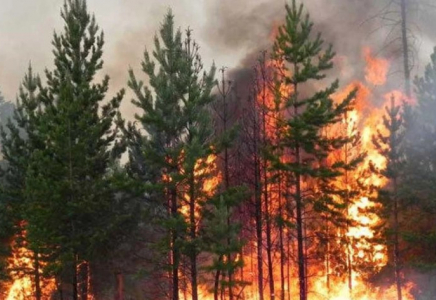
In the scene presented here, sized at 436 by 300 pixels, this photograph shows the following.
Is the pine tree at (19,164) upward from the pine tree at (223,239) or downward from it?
upward

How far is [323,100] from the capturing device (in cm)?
2275

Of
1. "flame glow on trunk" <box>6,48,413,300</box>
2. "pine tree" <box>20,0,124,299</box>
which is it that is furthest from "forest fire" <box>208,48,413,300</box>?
"pine tree" <box>20,0,124,299</box>

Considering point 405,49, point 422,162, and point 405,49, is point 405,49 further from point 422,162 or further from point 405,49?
point 422,162

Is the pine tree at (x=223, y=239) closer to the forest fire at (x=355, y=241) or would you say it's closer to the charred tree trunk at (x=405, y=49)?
the forest fire at (x=355, y=241)

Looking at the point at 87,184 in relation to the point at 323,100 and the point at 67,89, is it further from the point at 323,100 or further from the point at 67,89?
the point at 323,100

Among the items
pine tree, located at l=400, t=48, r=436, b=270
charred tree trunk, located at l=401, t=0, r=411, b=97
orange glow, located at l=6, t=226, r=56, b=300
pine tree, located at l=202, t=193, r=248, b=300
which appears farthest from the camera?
charred tree trunk, located at l=401, t=0, r=411, b=97

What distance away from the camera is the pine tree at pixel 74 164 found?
72.8 ft

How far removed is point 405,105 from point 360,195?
19.5ft

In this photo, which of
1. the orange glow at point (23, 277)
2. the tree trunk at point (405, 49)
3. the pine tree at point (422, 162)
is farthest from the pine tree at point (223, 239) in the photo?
the tree trunk at point (405, 49)

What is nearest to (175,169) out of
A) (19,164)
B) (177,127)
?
(177,127)

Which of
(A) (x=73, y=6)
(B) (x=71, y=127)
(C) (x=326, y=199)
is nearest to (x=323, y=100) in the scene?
(C) (x=326, y=199)

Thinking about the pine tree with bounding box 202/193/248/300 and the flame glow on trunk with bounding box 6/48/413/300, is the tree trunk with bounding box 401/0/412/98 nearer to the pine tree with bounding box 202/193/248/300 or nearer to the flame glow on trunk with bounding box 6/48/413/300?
the flame glow on trunk with bounding box 6/48/413/300

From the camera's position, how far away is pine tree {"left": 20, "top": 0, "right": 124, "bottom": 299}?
22.2m

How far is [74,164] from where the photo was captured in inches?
901
